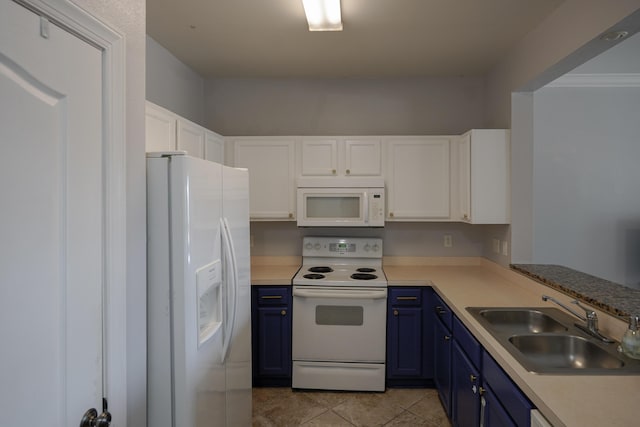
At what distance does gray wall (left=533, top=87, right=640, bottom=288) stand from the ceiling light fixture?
2502mm

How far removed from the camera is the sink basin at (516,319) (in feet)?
6.59

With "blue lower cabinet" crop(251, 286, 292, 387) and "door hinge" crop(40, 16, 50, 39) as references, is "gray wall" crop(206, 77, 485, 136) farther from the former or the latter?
"door hinge" crop(40, 16, 50, 39)

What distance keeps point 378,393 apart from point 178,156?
241 centimetres

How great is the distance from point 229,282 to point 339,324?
136 cm

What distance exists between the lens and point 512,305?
7.09 feet

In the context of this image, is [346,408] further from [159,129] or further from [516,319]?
[159,129]

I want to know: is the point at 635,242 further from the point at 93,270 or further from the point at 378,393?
the point at 93,270

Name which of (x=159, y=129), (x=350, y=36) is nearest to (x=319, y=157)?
(x=350, y=36)

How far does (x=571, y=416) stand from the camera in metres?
1.07

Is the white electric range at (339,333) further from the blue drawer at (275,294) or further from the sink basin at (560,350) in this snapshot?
the sink basin at (560,350)

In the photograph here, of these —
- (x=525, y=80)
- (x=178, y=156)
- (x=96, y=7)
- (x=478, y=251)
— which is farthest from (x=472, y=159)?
(x=96, y=7)

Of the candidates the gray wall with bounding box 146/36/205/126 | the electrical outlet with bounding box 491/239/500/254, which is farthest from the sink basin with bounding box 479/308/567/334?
the gray wall with bounding box 146/36/205/126

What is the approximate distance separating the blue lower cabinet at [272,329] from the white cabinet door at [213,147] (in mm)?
1104

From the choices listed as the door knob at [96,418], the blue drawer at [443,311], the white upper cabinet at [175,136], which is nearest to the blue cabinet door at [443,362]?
the blue drawer at [443,311]
